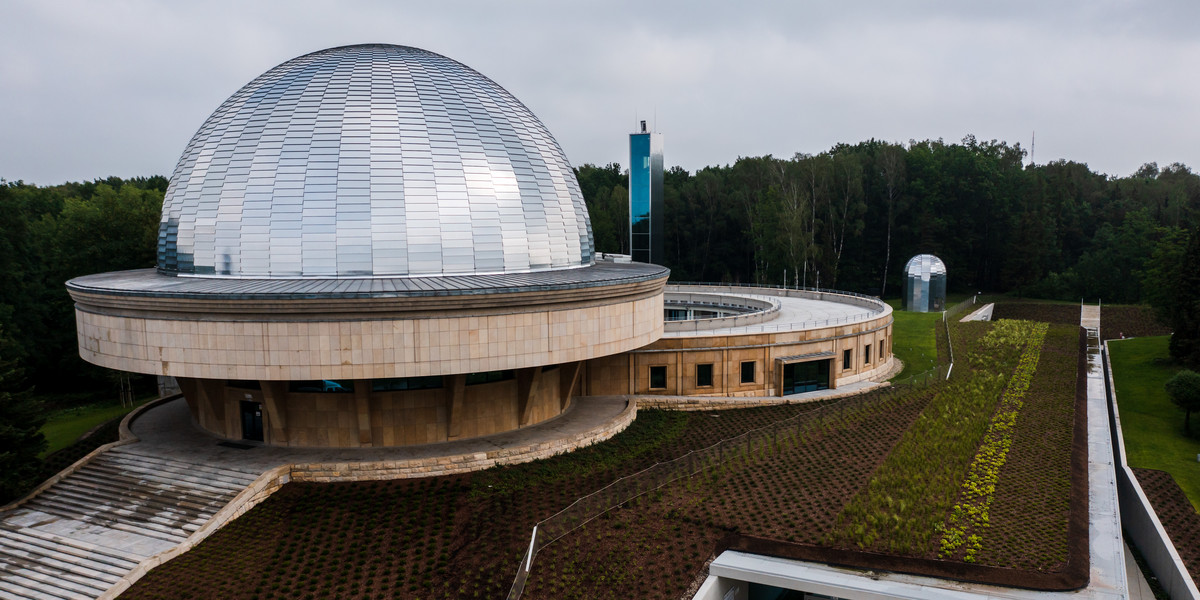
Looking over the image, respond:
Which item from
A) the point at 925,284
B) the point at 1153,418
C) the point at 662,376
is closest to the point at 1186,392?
the point at 1153,418

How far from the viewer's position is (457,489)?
21.8m

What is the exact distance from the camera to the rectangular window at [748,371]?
111ft

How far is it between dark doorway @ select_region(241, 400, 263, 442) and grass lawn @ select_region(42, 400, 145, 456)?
13339mm

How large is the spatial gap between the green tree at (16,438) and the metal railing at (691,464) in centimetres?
1597

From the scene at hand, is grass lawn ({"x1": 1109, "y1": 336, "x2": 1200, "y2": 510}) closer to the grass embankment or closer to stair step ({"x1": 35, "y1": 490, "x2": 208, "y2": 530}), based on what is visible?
the grass embankment

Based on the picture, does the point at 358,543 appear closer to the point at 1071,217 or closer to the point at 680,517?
the point at 680,517

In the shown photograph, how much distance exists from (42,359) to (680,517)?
47518 millimetres

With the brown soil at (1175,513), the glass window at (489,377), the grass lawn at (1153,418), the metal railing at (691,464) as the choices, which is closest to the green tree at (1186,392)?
the grass lawn at (1153,418)

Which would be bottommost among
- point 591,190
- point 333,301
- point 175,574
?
point 175,574

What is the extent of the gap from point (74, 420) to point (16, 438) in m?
20.6

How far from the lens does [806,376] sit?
115ft

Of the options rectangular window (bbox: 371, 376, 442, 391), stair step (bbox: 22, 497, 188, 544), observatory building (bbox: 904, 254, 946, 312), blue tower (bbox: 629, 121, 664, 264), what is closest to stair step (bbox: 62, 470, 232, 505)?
stair step (bbox: 22, 497, 188, 544)

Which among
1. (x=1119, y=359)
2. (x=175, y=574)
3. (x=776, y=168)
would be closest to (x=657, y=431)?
(x=175, y=574)

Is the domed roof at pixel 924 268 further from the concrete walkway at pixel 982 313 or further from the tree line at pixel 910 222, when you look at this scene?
the tree line at pixel 910 222
